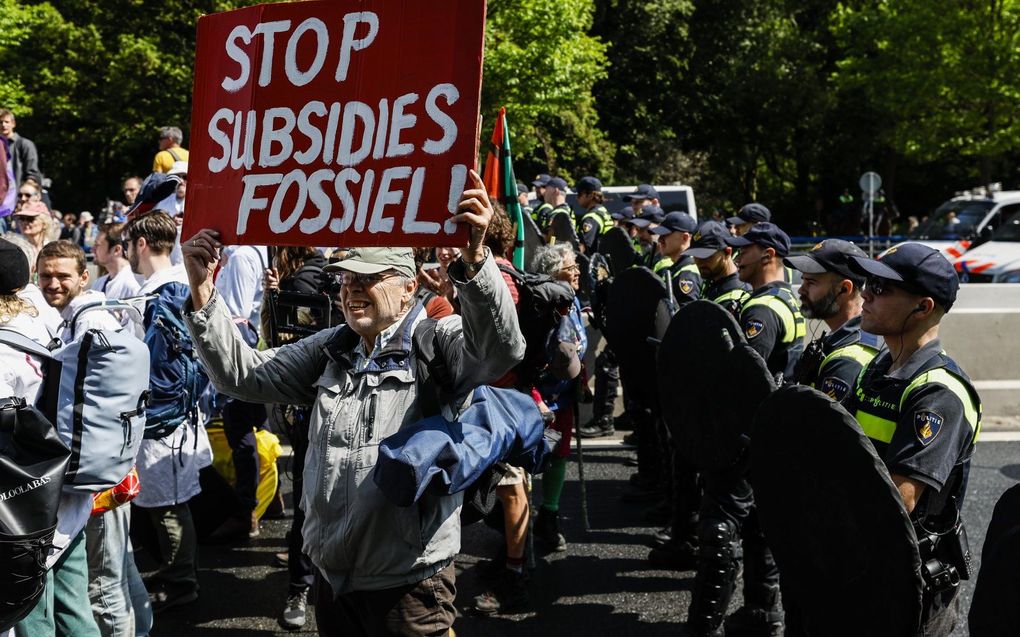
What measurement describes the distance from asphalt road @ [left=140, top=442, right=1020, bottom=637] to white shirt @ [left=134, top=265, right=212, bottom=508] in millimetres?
672

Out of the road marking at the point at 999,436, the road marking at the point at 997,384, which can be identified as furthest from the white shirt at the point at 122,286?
the road marking at the point at 997,384

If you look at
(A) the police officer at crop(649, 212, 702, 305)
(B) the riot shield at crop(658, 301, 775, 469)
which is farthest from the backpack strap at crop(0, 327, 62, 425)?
(A) the police officer at crop(649, 212, 702, 305)

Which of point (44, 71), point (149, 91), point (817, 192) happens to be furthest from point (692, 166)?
point (44, 71)

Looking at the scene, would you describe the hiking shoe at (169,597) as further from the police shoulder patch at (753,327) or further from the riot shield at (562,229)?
the riot shield at (562,229)

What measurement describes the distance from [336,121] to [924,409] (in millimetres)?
2016

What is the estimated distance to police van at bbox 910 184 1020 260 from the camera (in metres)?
19.7

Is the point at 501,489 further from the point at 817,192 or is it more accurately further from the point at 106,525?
the point at 817,192

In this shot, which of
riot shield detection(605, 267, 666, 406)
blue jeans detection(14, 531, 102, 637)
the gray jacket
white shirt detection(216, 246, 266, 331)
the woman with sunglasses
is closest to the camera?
the gray jacket

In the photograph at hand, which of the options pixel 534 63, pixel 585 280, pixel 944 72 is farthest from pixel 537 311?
pixel 944 72

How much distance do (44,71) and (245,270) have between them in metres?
26.0

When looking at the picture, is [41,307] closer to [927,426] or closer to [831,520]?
[831,520]

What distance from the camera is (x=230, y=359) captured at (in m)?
3.41

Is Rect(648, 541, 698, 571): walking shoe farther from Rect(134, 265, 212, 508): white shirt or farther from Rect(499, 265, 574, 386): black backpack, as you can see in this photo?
Rect(134, 265, 212, 508): white shirt

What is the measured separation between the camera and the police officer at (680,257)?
7.38 m
